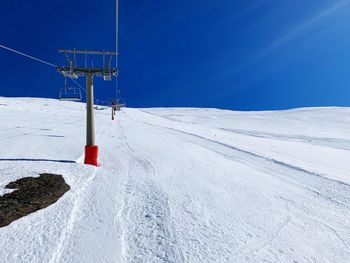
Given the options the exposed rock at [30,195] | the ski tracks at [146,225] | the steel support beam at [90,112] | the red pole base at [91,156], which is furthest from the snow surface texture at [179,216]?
the steel support beam at [90,112]

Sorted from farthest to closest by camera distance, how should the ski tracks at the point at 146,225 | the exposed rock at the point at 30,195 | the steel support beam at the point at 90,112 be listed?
the steel support beam at the point at 90,112 < the exposed rock at the point at 30,195 < the ski tracks at the point at 146,225

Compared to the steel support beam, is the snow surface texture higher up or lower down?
lower down

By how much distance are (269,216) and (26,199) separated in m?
4.46

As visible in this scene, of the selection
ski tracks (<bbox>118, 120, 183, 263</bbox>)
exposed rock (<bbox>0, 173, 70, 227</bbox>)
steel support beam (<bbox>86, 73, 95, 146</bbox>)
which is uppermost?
steel support beam (<bbox>86, 73, 95, 146</bbox>)

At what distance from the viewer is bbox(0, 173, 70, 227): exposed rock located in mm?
4969

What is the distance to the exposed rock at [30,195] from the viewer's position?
16.3 feet

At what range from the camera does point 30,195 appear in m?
5.67

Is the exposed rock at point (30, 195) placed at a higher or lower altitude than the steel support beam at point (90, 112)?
lower

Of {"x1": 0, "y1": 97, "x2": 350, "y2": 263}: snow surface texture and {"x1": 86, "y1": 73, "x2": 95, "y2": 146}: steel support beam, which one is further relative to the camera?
{"x1": 86, "y1": 73, "x2": 95, "y2": 146}: steel support beam

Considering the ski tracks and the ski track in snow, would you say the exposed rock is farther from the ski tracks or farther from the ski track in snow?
the ski track in snow

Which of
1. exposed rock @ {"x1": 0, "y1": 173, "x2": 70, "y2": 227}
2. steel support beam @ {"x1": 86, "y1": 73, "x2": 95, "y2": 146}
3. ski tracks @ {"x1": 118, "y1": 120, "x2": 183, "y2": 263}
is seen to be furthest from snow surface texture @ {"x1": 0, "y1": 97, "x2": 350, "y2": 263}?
steel support beam @ {"x1": 86, "y1": 73, "x2": 95, "y2": 146}

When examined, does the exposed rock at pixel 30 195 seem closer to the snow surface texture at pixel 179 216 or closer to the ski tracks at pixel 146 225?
the snow surface texture at pixel 179 216

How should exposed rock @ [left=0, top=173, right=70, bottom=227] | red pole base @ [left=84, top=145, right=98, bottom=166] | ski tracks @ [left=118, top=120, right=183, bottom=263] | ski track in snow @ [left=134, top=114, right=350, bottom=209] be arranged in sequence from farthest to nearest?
red pole base @ [left=84, top=145, right=98, bottom=166] → ski track in snow @ [left=134, top=114, right=350, bottom=209] → exposed rock @ [left=0, top=173, right=70, bottom=227] → ski tracks @ [left=118, top=120, right=183, bottom=263]

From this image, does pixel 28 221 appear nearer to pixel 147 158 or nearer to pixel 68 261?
pixel 68 261
